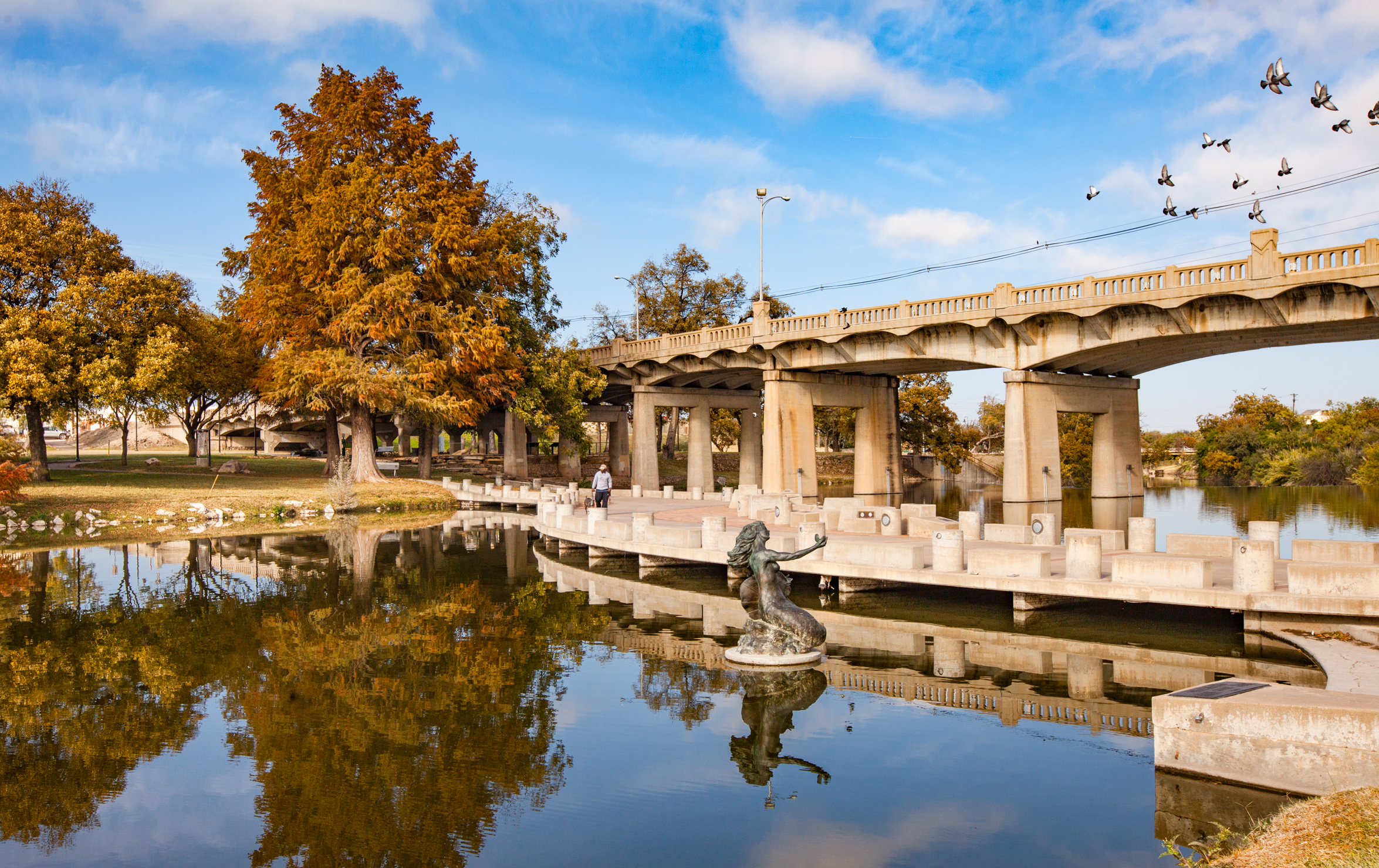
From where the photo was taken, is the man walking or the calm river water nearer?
the calm river water

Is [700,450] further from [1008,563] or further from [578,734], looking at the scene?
[578,734]

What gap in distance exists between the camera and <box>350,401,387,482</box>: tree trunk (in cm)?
4466

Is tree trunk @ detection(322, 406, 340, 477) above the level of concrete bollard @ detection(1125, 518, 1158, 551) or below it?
above

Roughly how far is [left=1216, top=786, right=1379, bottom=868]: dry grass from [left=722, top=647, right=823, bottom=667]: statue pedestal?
23.0ft

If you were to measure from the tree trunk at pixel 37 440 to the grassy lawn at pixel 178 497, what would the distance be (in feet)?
2.26

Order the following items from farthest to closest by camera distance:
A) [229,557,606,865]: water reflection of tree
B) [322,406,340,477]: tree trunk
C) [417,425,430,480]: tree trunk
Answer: [417,425,430,480]: tree trunk → [322,406,340,477]: tree trunk → [229,557,606,865]: water reflection of tree

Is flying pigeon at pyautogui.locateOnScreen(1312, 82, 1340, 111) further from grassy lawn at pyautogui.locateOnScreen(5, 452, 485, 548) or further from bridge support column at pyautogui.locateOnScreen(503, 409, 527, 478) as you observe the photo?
bridge support column at pyautogui.locateOnScreen(503, 409, 527, 478)

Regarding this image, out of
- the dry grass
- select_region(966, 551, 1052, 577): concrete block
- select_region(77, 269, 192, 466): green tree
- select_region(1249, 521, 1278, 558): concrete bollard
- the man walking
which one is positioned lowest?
the dry grass

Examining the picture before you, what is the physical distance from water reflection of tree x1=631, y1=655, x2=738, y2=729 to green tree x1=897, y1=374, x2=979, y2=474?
59.2 metres

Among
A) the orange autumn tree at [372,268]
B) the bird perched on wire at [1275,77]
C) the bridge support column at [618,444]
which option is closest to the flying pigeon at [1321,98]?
the bird perched on wire at [1275,77]

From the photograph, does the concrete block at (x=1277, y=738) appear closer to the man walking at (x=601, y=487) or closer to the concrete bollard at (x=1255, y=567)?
the concrete bollard at (x=1255, y=567)

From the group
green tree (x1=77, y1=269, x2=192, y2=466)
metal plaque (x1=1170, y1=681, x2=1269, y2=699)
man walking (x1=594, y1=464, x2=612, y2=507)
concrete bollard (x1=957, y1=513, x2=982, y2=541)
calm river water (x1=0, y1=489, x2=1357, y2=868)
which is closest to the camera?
calm river water (x1=0, y1=489, x2=1357, y2=868)

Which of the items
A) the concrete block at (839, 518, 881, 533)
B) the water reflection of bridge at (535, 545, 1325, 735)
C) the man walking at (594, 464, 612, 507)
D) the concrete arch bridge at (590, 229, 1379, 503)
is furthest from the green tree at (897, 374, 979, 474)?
the water reflection of bridge at (535, 545, 1325, 735)

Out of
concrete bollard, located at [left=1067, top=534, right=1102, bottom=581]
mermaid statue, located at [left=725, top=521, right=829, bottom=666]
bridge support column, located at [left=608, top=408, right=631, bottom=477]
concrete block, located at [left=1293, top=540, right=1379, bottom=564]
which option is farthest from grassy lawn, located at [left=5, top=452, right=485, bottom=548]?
concrete block, located at [left=1293, top=540, right=1379, bottom=564]
